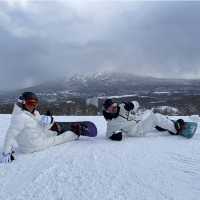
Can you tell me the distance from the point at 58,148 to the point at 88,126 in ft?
3.25

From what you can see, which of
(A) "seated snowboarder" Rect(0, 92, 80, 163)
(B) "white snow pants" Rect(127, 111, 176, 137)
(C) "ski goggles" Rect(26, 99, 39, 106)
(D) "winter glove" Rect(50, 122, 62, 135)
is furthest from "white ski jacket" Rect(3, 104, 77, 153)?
(B) "white snow pants" Rect(127, 111, 176, 137)

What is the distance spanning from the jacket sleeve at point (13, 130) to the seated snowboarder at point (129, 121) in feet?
5.97

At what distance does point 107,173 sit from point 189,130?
2853mm

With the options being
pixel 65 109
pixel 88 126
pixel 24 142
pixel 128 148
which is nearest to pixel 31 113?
pixel 24 142

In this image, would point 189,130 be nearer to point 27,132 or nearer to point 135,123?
point 135,123

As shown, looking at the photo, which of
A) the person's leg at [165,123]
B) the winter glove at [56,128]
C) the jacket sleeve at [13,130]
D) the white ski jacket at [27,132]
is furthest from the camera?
the person's leg at [165,123]

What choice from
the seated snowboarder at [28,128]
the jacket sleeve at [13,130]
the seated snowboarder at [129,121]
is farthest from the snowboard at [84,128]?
the jacket sleeve at [13,130]

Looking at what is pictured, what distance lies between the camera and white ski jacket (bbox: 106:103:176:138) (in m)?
6.09

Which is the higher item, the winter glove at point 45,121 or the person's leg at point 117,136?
the winter glove at point 45,121

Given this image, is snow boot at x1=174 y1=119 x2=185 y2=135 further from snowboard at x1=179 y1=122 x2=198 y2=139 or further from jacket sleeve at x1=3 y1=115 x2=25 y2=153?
jacket sleeve at x1=3 y1=115 x2=25 y2=153

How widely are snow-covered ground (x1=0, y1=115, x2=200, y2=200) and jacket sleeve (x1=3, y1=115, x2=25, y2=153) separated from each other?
26 centimetres

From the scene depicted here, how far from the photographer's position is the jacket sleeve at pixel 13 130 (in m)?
4.50

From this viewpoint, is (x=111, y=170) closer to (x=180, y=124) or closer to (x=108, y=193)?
(x=108, y=193)

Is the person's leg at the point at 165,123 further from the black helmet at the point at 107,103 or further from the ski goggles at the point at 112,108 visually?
the black helmet at the point at 107,103
